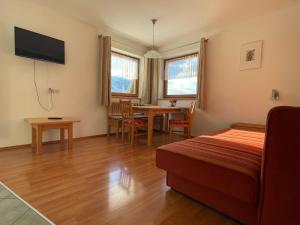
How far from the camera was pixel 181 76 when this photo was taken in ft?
15.9

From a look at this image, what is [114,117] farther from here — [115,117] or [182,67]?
[182,67]

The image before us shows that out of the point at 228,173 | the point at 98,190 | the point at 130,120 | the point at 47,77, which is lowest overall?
the point at 98,190

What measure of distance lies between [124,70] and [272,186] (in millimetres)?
4454

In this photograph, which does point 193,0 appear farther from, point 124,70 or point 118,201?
point 118,201

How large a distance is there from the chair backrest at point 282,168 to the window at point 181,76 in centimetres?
360

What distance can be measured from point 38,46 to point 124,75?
225 centimetres

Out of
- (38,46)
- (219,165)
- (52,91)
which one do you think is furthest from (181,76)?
(219,165)

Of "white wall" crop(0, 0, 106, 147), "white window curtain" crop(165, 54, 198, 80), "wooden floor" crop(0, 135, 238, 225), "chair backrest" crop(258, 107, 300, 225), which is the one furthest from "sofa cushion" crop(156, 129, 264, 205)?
"white window curtain" crop(165, 54, 198, 80)

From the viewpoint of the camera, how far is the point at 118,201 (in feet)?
4.98

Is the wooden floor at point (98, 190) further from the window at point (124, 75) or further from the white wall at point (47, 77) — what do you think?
the window at point (124, 75)

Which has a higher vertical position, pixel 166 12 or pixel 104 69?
pixel 166 12

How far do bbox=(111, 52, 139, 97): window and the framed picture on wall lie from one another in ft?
9.28

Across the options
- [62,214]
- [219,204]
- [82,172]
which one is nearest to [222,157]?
[219,204]

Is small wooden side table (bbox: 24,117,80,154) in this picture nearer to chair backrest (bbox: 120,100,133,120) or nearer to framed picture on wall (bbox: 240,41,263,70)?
chair backrest (bbox: 120,100,133,120)
